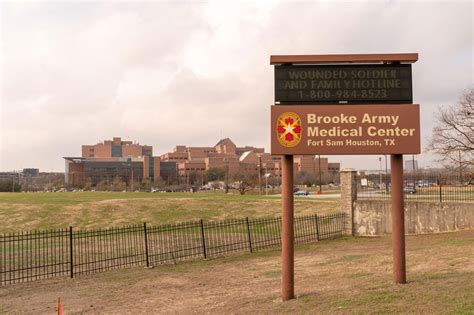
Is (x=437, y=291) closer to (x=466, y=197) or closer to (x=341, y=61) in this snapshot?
(x=341, y=61)

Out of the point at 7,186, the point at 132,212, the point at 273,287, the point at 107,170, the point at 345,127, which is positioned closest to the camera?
the point at 345,127

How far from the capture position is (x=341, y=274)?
438 inches

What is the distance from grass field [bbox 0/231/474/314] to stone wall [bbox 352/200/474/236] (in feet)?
12.1

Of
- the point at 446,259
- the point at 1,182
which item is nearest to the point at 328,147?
the point at 446,259

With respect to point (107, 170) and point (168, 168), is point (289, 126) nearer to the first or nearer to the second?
point (107, 170)

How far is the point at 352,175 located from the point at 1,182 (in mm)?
109057

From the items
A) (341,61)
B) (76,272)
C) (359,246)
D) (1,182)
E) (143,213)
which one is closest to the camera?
(341,61)

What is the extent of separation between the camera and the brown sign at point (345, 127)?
8.76m

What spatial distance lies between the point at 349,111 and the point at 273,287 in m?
4.35

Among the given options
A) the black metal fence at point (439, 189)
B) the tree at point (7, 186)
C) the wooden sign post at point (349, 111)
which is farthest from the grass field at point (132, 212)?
the tree at point (7, 186)

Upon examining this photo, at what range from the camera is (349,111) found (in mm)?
8812

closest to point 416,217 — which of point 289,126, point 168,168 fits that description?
point 289,126

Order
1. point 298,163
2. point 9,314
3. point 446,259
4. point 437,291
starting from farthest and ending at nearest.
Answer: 1. point 298,163
2. point 446,259
3. point 9,314
4. point 437,291

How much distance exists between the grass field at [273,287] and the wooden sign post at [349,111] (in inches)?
45.9
